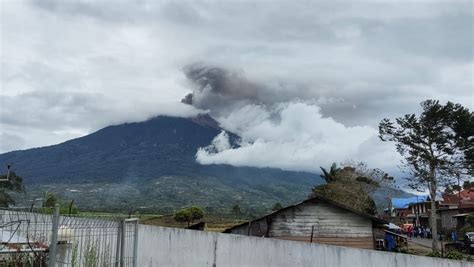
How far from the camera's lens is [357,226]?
20.4m

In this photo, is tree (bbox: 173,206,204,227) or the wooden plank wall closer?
the wooden plank wall

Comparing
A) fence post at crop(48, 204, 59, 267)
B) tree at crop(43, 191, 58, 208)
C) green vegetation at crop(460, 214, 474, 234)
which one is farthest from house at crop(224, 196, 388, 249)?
green vegetation at crop(460, 214, 474, 234)

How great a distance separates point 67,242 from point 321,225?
1576 cm

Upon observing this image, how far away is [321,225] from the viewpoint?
67.5 ft

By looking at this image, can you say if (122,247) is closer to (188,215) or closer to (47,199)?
(47,199)

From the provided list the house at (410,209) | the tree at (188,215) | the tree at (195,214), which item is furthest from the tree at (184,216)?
the house at (410,209)

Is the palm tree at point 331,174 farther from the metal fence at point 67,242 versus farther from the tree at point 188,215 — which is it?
the metal fence at point 67,242

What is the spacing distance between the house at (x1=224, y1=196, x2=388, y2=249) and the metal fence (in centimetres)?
1336

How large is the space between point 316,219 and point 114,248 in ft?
47.4

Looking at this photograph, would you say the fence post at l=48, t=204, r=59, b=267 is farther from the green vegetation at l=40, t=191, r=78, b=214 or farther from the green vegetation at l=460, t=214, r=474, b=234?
the green vegetation at l=460, t=214, r=474, b=234

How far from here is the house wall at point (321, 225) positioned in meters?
20.3

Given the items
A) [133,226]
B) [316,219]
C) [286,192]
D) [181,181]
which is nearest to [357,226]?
[316,219]

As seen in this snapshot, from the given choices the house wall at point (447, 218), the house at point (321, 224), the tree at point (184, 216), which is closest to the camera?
the house at point (321, 224)

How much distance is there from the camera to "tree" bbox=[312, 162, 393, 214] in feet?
138
